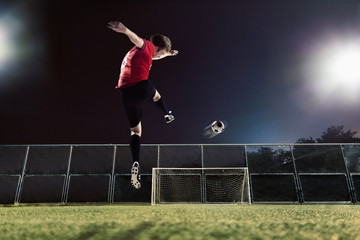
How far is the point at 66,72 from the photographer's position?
671 inches

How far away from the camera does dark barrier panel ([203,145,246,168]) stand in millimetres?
12078

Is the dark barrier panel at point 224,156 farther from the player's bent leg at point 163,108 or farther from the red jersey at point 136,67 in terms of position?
the red jersey at point 136,67

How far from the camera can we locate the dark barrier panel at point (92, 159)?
11344 millimetres

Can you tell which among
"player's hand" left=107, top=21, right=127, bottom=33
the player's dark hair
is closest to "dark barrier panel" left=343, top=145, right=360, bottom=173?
the player's dark hair

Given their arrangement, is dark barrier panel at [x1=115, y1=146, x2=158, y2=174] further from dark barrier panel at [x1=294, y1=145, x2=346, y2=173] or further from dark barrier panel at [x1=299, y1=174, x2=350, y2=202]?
dark barrier panel at [x1=299, y1=174, x2=350, y2=202]

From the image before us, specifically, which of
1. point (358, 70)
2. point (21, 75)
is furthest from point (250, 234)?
point (358, 70)

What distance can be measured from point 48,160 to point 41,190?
152cm

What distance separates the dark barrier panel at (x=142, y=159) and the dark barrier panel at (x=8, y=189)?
5008mm

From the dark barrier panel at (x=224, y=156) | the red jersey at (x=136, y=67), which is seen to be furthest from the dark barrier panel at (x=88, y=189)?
the red jersey at (x=136, y=67)

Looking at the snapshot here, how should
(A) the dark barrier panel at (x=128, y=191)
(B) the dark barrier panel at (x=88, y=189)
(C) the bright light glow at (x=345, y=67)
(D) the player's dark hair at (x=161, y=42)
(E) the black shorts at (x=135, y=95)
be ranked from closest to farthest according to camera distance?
(E) the black shorts at (x=135, y=95) < (D) the player's dark hair at (x=161, y=42) < (B) the dark barrier panel at (x=88, y=189) < (A) the dark barrier panel at (x=128, y=191) < (C) the bright light glow at (x=345, y=67)

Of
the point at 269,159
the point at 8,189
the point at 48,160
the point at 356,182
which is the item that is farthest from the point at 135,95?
the point at 356,182

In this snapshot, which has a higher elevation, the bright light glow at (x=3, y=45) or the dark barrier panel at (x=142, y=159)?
the bright light glow at (x=3, y=45)

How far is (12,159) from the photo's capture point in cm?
1123

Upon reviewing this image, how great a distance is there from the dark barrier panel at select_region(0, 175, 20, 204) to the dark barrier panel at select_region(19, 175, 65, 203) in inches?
16.6
